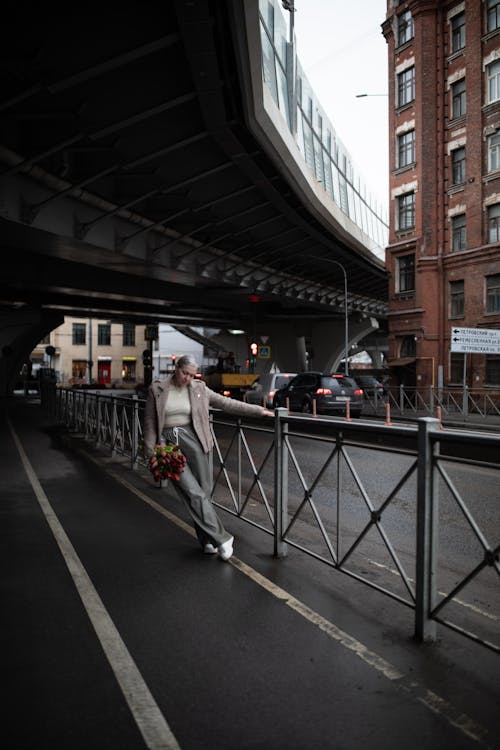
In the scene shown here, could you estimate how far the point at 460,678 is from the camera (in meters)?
3.53

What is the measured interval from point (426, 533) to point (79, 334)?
83.6 meters

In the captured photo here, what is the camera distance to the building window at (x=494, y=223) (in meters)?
29.5

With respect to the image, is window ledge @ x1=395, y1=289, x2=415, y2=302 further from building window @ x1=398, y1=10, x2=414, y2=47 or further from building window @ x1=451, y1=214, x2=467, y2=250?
building window @ x1=398, y1=10, x2=414, y2=47

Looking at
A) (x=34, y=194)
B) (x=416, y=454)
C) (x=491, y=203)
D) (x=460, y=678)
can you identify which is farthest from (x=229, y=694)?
(x=491, y=203)

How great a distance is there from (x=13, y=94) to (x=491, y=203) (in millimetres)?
23545

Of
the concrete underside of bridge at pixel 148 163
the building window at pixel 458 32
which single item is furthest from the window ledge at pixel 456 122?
the concrete underside of bridge at pixel 148 163

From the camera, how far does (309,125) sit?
3042 cm

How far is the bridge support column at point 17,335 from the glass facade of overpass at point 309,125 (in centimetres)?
1911

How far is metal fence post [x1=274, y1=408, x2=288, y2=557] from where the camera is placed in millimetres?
5902

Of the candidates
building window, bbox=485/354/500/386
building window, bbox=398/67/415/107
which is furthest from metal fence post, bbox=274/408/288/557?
building window, bbox=398/67/415/107

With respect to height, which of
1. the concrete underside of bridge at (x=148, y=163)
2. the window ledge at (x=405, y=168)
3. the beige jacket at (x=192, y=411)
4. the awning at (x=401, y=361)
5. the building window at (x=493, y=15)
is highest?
the building window at (x=493, y=15)

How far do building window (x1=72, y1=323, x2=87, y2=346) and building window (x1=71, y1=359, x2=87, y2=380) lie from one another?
233 cm

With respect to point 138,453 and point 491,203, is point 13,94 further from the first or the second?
point 491,203

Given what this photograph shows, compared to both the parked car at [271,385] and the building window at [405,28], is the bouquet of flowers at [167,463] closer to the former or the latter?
the parked car at [271,385]
